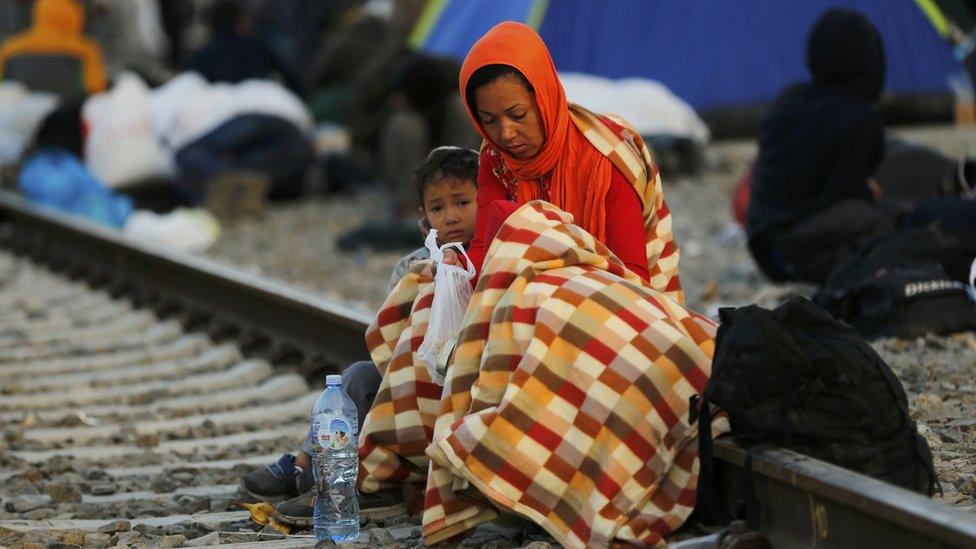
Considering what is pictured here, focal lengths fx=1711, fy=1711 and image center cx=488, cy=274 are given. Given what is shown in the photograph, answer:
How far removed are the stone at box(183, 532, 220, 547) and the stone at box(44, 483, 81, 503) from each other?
2.94ft

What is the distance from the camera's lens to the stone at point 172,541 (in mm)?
4383

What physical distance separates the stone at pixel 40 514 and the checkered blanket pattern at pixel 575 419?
147 cm

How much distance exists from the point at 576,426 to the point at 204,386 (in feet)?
11.9

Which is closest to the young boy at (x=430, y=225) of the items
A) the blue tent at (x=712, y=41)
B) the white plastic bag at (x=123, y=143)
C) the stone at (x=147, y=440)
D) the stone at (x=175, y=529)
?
the stone at (x=175, y=529)

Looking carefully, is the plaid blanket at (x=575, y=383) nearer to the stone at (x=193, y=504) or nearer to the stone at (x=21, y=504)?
the stone at (x=193, y=504)

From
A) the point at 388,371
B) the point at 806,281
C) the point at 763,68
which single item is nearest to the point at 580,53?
the point at 763,68

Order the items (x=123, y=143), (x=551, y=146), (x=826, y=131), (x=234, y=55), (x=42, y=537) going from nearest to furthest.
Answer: (x=551, y=146) → (x=42, y=537) → (x=826, y=131) → (x=123, y=143) → (x=234, y=55)

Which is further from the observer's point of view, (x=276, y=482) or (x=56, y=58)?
(x=56, y=58)

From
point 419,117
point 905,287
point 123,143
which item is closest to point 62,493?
point 905,287

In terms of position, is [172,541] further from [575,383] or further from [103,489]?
[575,383]

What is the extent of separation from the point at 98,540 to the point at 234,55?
Result: 1128cm

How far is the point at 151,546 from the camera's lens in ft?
14.4

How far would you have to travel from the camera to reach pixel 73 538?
447cm

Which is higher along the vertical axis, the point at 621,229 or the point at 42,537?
the point at 621,229
